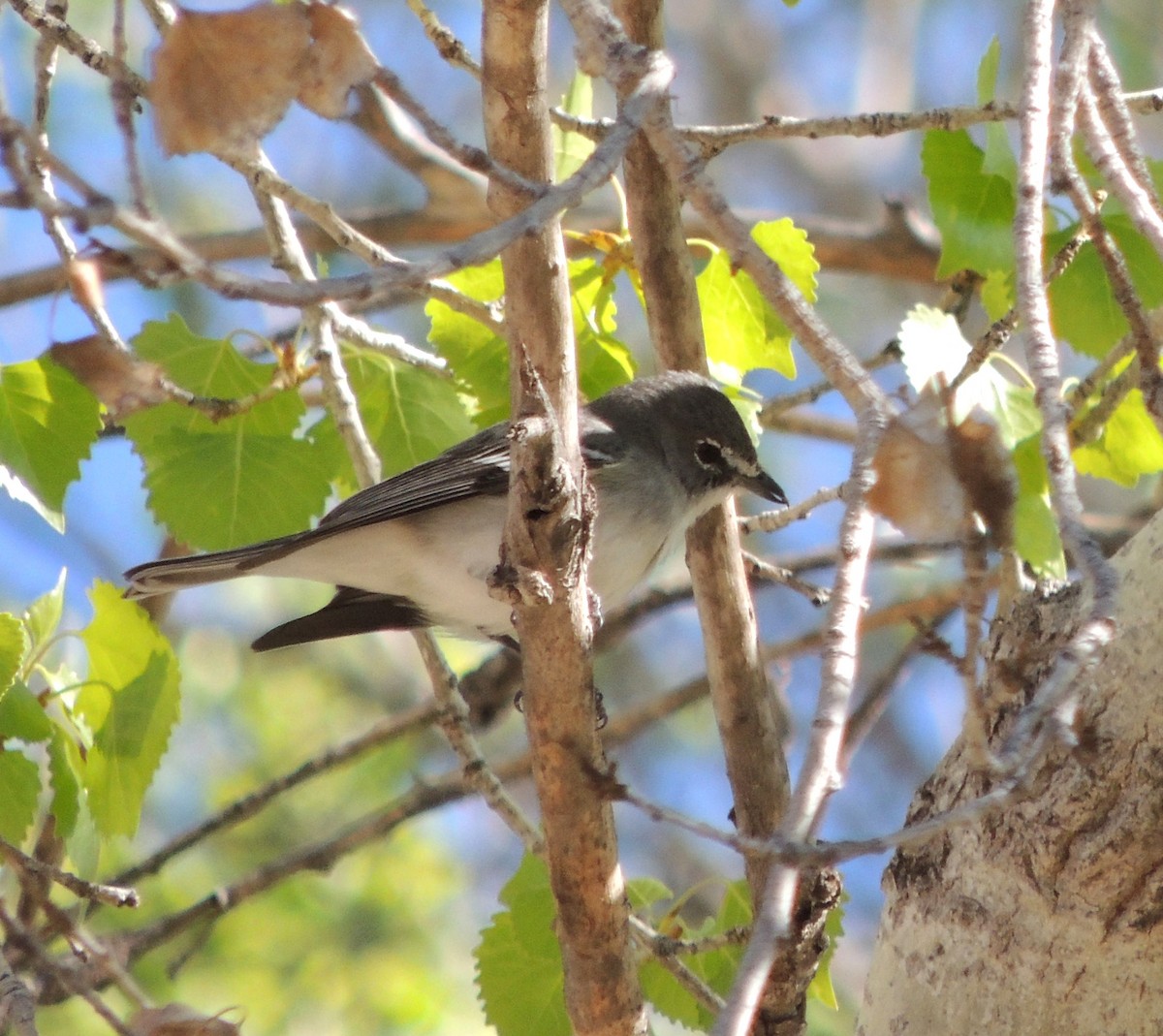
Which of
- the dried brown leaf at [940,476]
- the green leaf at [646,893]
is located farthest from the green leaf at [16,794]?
the dried brown leaf at [940,476]

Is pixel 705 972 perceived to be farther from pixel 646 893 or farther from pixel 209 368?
pixel 209 368

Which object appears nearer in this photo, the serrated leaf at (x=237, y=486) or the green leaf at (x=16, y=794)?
the green leaf at (x=16, y=794)

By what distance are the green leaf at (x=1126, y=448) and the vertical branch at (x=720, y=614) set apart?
2.78 feet

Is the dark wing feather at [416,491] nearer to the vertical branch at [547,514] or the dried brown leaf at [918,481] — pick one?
the vertical branch at [547,514]

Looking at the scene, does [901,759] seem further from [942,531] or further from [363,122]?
[942,531]

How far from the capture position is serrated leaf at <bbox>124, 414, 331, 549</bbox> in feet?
9.86

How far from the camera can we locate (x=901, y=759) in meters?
9.27

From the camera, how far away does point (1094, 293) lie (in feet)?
9.59

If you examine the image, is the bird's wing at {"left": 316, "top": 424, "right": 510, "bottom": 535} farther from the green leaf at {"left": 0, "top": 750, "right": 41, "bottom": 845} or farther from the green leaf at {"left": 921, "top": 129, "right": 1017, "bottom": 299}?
the green leaf at {"left": 921, "top": 129, "right": 1017, "bottom": 299}

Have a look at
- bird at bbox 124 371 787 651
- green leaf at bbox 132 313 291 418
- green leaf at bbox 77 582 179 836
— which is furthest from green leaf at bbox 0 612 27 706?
green leaf at bbox 132 313 291 418

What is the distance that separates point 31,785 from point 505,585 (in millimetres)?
1199

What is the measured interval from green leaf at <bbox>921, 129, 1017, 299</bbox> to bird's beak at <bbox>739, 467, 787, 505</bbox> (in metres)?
0.90

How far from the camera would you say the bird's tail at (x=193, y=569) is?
321cm

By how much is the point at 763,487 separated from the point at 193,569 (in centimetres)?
152
